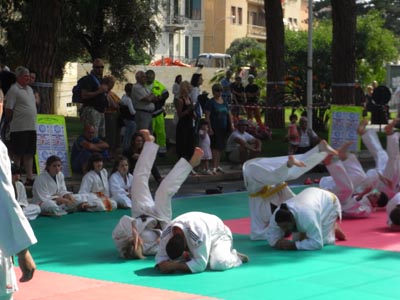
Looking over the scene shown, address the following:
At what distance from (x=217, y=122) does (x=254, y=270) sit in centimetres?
969

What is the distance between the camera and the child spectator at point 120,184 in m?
14.9

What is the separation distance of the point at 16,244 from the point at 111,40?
28.2m

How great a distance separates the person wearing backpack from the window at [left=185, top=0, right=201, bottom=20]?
56601mm

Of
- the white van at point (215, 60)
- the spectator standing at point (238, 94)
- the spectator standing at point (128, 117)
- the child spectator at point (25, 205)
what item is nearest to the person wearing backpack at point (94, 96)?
the spectator standing at point (128, 117)

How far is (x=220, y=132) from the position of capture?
64.1 feet

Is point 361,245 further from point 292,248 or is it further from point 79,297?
point 79,297

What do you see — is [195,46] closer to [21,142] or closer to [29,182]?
[21,142]

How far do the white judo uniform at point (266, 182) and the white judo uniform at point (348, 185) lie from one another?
162 centimetres

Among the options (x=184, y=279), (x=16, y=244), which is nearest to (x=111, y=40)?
(x=184, y=279)

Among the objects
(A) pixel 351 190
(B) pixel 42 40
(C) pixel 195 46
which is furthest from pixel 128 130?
(C) pixel 195 46

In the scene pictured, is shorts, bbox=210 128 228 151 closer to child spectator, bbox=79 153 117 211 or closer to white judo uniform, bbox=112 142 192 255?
child spectator, bbox=79 153 117 211

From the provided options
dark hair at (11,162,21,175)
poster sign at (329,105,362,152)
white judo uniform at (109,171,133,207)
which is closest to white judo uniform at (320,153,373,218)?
white judo uniform at (109,171,133,207)

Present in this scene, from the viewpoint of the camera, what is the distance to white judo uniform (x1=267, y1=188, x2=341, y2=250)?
35.6 feet

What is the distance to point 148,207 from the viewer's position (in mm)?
10969
